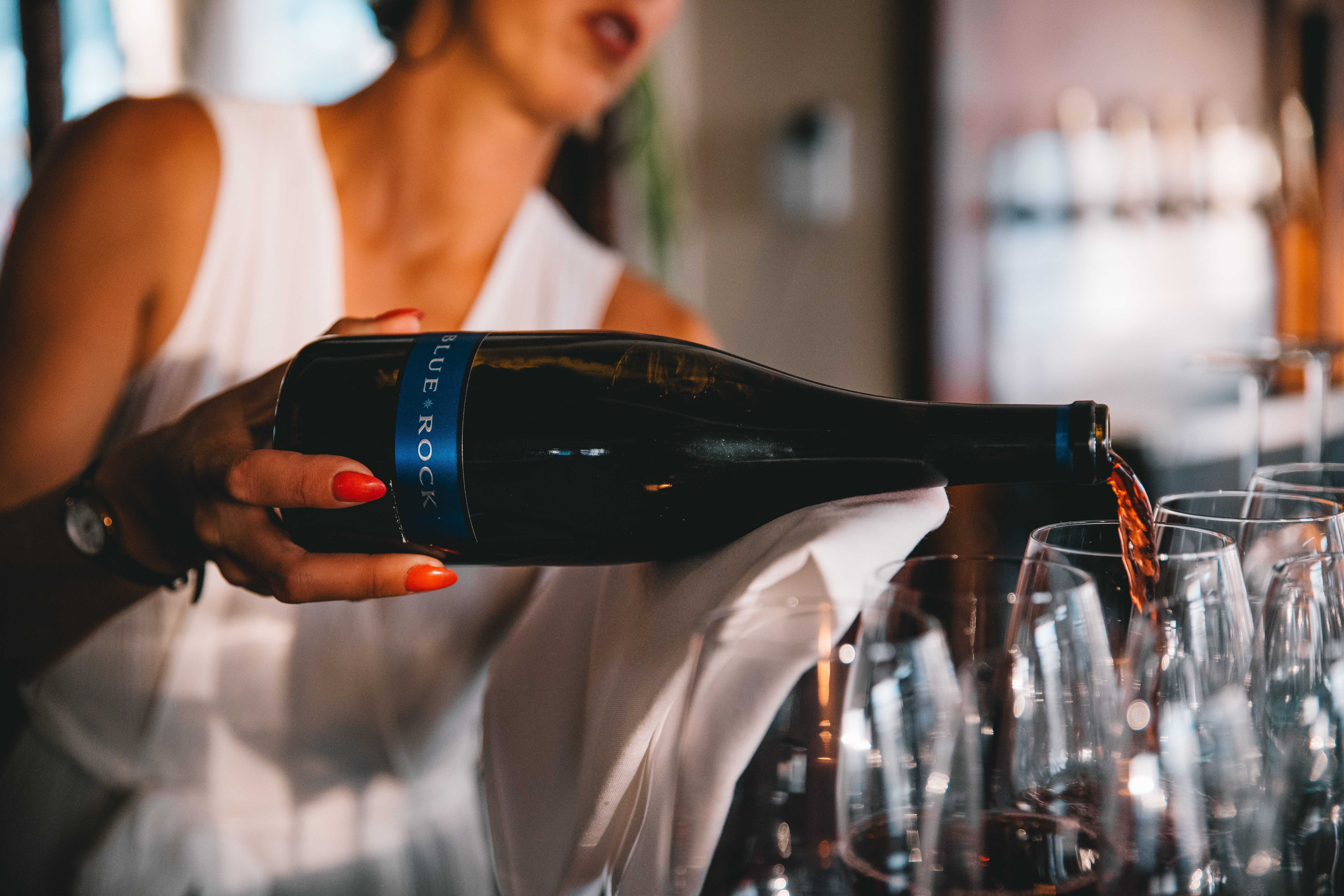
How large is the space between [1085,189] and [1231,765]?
3.49 metres

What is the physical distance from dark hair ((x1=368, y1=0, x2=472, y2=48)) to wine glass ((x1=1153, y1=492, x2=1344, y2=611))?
706 mm

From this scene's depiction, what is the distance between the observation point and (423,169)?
928 millimetres

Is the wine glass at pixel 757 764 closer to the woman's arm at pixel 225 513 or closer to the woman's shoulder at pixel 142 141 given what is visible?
the woman's arm at pixel 225 513

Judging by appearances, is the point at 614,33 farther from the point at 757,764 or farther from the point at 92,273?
the point at 757,764

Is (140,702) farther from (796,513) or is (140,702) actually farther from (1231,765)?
(1231,765)

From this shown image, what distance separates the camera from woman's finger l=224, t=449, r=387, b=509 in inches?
17.7

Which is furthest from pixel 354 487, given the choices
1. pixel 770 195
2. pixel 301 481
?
pixel 770 195

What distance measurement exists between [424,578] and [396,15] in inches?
28.1

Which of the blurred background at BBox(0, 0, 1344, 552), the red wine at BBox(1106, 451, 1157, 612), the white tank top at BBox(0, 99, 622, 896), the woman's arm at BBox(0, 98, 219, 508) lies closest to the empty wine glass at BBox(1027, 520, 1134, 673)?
the red wine at BBox(1106, 451, 1157, 612)

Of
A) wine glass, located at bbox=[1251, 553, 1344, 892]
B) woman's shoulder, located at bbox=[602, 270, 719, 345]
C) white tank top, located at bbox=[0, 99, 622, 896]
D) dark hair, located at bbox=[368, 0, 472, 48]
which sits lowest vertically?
white tank top, located at bbox=[0, 99, 622, 896]

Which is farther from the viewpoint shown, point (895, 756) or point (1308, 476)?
point (1308, 476)

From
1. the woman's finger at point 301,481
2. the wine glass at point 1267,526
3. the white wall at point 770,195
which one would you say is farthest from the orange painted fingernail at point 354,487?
the white wall at point 770,195

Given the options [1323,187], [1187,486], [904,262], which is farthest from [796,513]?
[1323,187]

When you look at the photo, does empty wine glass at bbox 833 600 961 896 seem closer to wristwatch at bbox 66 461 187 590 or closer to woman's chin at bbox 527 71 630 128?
wristwatch at bbox 66 461 187 590
